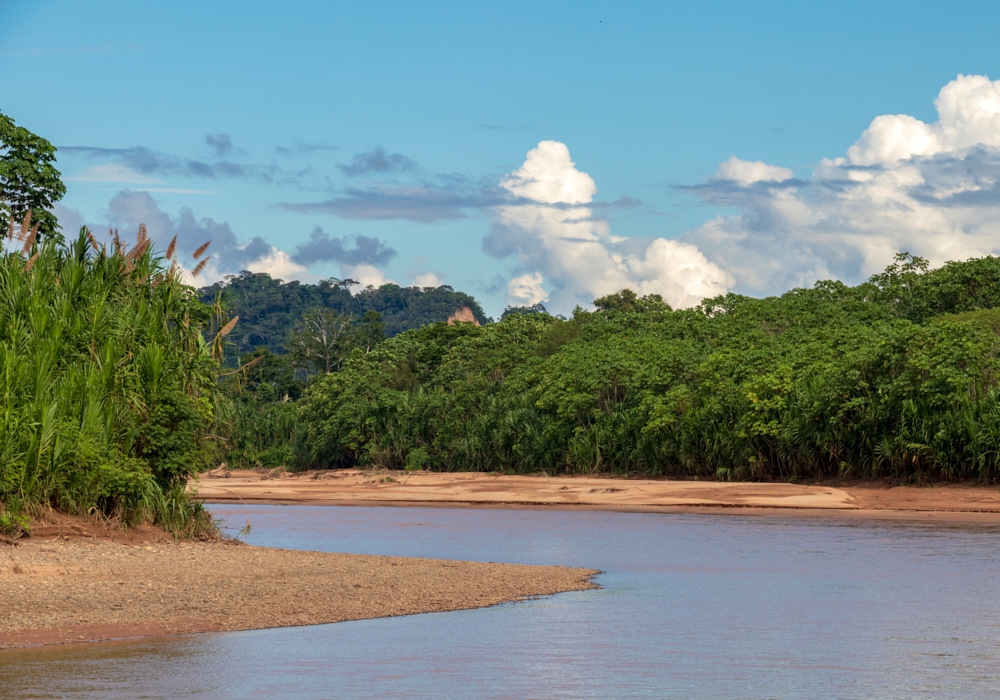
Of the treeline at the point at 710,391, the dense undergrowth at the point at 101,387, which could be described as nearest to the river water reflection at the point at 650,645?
the dense undergrowth at the point at 101,387

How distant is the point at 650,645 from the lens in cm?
1128

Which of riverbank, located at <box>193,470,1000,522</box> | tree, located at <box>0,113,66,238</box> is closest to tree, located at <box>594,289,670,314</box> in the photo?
riverbank, located at <box>193,470,1000,522</box>

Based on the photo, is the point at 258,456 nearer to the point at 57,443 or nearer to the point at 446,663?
the point at 57,443

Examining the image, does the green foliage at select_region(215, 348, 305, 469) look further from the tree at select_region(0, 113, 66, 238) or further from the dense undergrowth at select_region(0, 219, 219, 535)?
the dense undergrowth at select_region(0, 219, 219, 535)

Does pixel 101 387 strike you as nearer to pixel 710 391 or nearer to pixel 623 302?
pixel 710 391

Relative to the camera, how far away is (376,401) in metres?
57.1

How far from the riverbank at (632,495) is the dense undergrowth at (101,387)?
516 centimetres

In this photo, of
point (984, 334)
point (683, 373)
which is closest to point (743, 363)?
point (683, 373)

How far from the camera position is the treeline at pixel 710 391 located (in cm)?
3172

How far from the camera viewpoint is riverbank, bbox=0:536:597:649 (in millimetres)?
11484

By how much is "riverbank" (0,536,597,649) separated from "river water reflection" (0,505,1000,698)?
558mm

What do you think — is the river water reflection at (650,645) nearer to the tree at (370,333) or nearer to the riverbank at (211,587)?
the riverbank at (211,587)

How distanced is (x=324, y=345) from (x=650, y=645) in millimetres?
77432

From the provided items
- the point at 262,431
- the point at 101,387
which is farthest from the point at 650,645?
the point at 262,431
